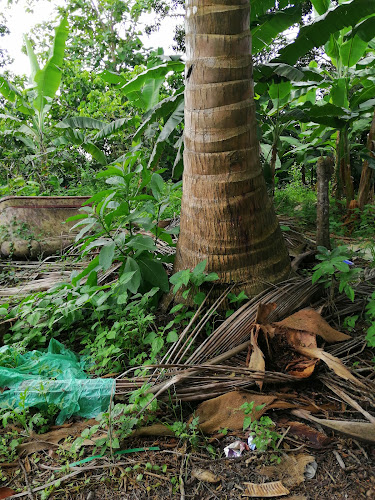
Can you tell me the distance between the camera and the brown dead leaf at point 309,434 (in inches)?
58.2

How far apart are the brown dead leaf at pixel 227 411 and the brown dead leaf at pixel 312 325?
0.36m

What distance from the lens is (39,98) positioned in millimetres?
5543

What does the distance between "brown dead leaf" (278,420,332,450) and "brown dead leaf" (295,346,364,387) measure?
0.24m

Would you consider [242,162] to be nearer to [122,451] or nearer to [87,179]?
[122,451]

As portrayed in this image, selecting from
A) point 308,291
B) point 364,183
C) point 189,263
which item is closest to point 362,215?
point 364,183

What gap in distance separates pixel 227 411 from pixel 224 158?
4.03 ft

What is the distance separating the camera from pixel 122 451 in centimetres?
154

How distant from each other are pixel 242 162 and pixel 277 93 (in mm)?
2072

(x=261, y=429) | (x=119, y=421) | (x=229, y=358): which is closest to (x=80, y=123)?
(x=229, y=358)

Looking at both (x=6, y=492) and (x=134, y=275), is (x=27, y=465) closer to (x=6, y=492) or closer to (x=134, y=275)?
(x=6, y=492)

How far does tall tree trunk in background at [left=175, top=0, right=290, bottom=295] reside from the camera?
2.03 m

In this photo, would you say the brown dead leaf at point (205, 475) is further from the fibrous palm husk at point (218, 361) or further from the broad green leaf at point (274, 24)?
the broad green leaf at point (274, 24)

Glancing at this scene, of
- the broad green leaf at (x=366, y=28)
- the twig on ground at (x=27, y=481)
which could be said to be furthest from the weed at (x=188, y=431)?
the broad green leaf at (x=366, y=28)

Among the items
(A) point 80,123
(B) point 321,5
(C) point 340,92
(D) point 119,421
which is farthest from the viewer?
(A) point 80,123
